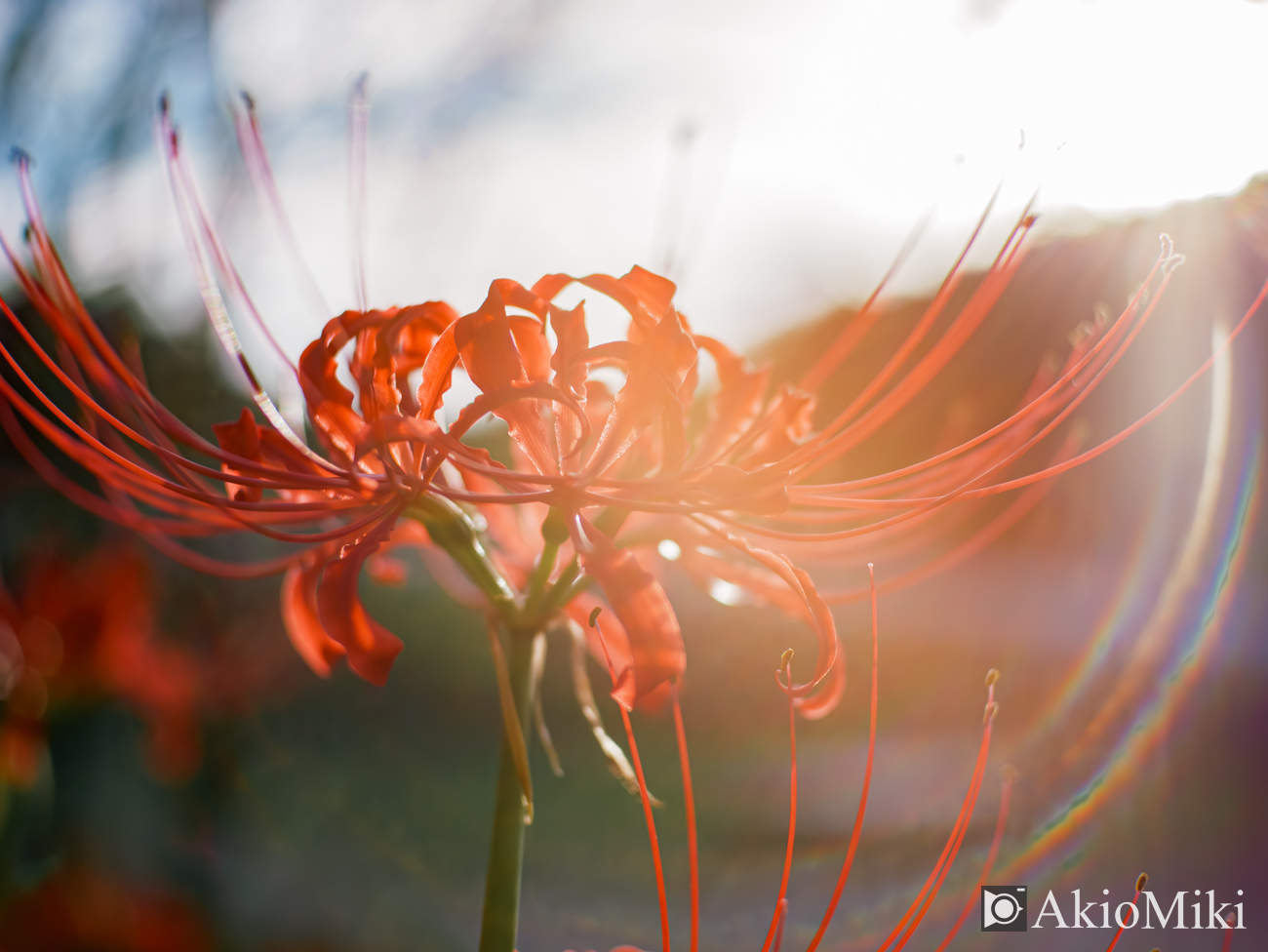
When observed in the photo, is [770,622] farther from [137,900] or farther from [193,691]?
[137,900]

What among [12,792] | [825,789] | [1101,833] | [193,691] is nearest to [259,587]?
[193,691]

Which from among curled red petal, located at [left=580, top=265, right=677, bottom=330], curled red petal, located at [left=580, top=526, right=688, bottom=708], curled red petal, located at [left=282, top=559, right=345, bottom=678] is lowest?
curled red petal, located at [left=580, top=526, right=688, bottom=708]

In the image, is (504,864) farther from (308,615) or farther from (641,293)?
(641,293)

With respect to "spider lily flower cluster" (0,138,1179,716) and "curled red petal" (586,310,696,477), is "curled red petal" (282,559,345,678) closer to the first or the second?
"spider lily flower cluster" (0,138,1179,716)

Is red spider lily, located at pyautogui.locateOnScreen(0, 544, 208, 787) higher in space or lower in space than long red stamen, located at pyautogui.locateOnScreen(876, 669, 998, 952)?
higher

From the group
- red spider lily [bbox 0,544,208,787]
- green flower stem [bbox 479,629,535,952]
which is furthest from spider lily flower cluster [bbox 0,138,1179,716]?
red spider lily [bbox 0,544,208,787]

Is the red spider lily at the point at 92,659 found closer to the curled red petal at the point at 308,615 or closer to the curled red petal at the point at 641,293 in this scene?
the curled red petal at the point at 308,615

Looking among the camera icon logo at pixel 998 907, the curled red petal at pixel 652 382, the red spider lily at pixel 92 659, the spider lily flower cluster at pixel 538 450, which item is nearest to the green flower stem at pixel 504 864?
the spider lily flower cluster at pixel 538 450

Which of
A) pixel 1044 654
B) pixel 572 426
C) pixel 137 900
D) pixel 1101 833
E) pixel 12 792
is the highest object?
pixel 1044 654

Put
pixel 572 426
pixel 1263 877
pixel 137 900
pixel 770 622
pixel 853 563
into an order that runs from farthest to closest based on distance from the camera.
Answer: pixel 137 900 < pixel 770 622 < pixel 1263 877 < pixel 853 563 < pixel 572 426
